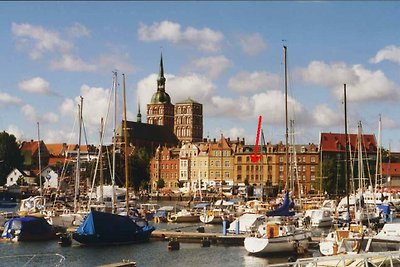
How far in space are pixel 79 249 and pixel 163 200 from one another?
8470 cm

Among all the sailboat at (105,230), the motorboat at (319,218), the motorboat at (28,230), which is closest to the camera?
the sailboat at (105,230)

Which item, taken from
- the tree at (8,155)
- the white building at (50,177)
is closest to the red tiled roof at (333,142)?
the white building at (50,177)

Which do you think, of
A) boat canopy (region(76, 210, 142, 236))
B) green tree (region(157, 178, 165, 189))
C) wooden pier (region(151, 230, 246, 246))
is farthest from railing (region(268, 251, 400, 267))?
green tree (region(157, 178, 165, 189))

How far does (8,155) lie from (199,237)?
10747 cm

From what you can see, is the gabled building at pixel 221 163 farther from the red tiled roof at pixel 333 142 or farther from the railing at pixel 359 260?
the railing at pixel 359 260

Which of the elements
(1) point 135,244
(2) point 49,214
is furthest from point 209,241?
(2) point 49,214

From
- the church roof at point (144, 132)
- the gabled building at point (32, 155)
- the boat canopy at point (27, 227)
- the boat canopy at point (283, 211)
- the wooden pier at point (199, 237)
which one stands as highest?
the church roof at point (144, 132)

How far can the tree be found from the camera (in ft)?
487

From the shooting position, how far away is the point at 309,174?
443 feet

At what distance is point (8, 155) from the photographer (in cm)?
15075

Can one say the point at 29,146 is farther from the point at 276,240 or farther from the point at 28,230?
the point at 276,240

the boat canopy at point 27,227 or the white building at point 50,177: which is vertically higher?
the white building at point 50,177

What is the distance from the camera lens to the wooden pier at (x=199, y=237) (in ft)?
161

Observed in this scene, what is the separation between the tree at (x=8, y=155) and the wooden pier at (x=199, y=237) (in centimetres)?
9977
